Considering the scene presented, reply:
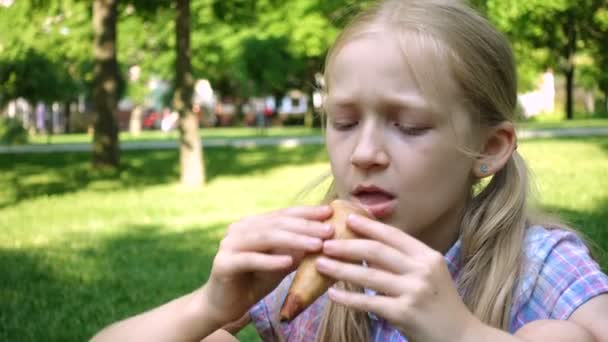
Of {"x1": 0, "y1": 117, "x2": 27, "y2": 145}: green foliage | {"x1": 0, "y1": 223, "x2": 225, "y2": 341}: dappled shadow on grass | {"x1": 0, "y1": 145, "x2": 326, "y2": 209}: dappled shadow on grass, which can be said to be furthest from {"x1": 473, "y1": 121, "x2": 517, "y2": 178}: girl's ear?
{"x1": 0, "y1": 117, "x2": 27, "y2": 145}: green foliage

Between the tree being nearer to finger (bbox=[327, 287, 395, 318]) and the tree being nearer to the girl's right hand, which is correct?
the girl's right hand

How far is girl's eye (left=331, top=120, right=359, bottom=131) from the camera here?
7.07 feet

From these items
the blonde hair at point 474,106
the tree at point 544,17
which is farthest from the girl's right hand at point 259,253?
the tree at point 544,17

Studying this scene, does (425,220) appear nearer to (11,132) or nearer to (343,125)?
(343,125)

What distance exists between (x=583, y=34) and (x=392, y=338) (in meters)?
17.2

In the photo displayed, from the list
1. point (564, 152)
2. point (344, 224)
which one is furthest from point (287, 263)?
point (564, 152)

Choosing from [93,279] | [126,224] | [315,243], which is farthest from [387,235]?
[126,224]

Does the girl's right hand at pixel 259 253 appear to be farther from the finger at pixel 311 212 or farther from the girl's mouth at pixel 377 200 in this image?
the girl's mouth at pixel 377 200

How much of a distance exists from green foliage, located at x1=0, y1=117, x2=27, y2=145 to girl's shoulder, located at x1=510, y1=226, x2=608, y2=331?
2533 cm

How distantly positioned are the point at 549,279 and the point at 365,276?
2.13 ft

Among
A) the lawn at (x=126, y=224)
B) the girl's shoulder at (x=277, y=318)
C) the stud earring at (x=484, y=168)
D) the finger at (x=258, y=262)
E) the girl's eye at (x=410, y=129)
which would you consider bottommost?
the lawn at (x=126, y=224)

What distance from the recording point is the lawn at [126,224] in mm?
4902

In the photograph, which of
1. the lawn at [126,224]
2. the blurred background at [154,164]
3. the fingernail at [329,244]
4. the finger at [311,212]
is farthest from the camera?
the blurred background at [154,164]

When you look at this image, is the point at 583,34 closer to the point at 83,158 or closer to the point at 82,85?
the point at 83,158
